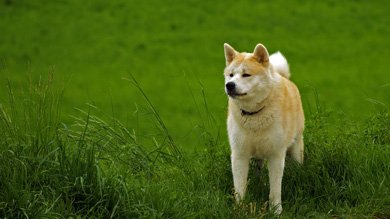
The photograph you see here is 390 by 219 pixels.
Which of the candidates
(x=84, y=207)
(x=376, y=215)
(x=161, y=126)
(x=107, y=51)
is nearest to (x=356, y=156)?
(x=376, y=215)

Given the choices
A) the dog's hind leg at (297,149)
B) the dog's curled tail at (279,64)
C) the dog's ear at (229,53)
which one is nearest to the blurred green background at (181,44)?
the dog's curled tail at (279,64)

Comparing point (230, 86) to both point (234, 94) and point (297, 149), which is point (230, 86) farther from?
point (297, 149)

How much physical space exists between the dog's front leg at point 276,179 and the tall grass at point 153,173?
103 millimetres

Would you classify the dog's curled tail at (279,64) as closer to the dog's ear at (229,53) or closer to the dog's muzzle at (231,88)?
the dog's ear at (229,53)

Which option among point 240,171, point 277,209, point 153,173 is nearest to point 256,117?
point 240,171

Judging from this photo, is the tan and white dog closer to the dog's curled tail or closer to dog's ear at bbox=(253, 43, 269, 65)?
dog's ear at bbox=(253, 43, 269, 65)

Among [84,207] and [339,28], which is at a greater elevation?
[84,207]

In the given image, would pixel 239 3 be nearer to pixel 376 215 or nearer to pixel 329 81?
pixel 329 81

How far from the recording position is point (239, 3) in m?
A: 21.8

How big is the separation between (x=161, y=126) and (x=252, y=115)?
76cm

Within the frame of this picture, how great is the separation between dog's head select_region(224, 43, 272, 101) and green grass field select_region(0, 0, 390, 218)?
51 centimetres

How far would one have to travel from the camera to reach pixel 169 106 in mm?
15891

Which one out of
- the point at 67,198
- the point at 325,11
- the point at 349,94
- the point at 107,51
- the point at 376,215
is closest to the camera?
the point at 67,198

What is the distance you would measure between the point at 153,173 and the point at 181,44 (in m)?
14.3
